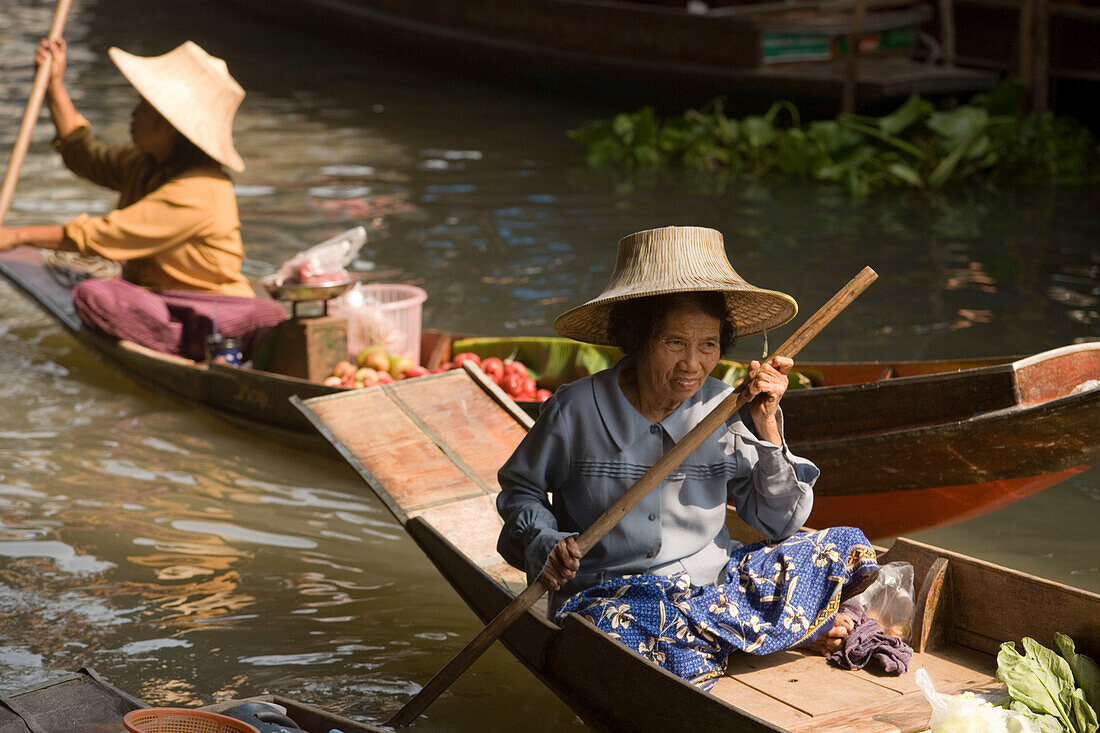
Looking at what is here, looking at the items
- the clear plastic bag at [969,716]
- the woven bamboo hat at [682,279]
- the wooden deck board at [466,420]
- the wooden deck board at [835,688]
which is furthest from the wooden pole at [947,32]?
the clear plastic bag at [969,716]

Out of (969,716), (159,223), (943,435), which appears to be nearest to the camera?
(969,716)

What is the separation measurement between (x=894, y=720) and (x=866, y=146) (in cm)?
778

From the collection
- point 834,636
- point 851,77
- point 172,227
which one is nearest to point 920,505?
point 834,636

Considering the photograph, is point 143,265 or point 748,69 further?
point 748,69

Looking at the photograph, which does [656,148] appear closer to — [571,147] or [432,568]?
[571,147]

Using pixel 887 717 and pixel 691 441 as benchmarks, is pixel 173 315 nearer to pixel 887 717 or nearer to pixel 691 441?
pixel 691 441

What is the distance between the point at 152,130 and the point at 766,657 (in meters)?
3.67

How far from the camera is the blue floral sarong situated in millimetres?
2838

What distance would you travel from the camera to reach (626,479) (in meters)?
2.93

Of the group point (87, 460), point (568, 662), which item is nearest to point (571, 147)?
point (87, 460)

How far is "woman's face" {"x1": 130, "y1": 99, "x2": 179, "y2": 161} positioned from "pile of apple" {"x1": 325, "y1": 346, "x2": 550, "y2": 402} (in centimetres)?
124

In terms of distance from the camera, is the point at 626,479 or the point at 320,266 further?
the point at 320,266

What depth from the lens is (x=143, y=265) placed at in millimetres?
5824

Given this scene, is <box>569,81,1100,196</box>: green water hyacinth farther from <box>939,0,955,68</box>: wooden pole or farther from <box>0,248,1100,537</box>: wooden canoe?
<box>0,248,1100,537</box>: wooden canoe
